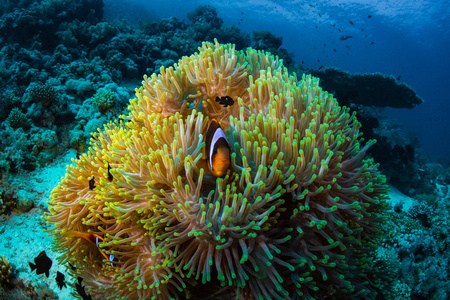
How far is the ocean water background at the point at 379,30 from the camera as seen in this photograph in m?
39.1

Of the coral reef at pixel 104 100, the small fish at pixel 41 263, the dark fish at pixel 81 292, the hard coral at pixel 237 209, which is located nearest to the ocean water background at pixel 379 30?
the coral reef at pixel 104 100

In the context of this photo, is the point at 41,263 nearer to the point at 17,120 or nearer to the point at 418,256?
the point at 17,120

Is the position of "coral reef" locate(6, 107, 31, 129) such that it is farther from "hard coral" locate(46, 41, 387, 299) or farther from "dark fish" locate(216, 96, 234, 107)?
"dark fish" locate(216, 96, 234, 107)

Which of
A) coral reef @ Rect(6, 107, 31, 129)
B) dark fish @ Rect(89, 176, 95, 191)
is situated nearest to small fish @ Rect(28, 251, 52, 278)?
dark fish @ Rect(89, 176, 95, 191)

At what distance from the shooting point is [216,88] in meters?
2.55

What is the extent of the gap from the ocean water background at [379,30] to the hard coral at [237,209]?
80.4ft

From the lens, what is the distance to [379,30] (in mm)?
51062

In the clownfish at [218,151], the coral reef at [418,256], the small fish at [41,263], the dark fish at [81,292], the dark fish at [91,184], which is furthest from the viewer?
the coral reef at [418,256]

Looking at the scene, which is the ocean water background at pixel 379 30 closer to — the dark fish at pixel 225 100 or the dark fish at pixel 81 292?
the dark fish at pixel 225 100

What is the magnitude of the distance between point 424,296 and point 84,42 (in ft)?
40.3

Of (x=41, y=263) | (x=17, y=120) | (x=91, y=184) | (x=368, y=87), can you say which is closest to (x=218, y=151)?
(x=91, y=184)

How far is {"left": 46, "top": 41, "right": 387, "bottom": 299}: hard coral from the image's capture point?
5.26ft

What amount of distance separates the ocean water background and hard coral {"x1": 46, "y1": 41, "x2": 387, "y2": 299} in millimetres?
24502

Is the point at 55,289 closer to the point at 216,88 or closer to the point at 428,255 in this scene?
the point at 216,88
